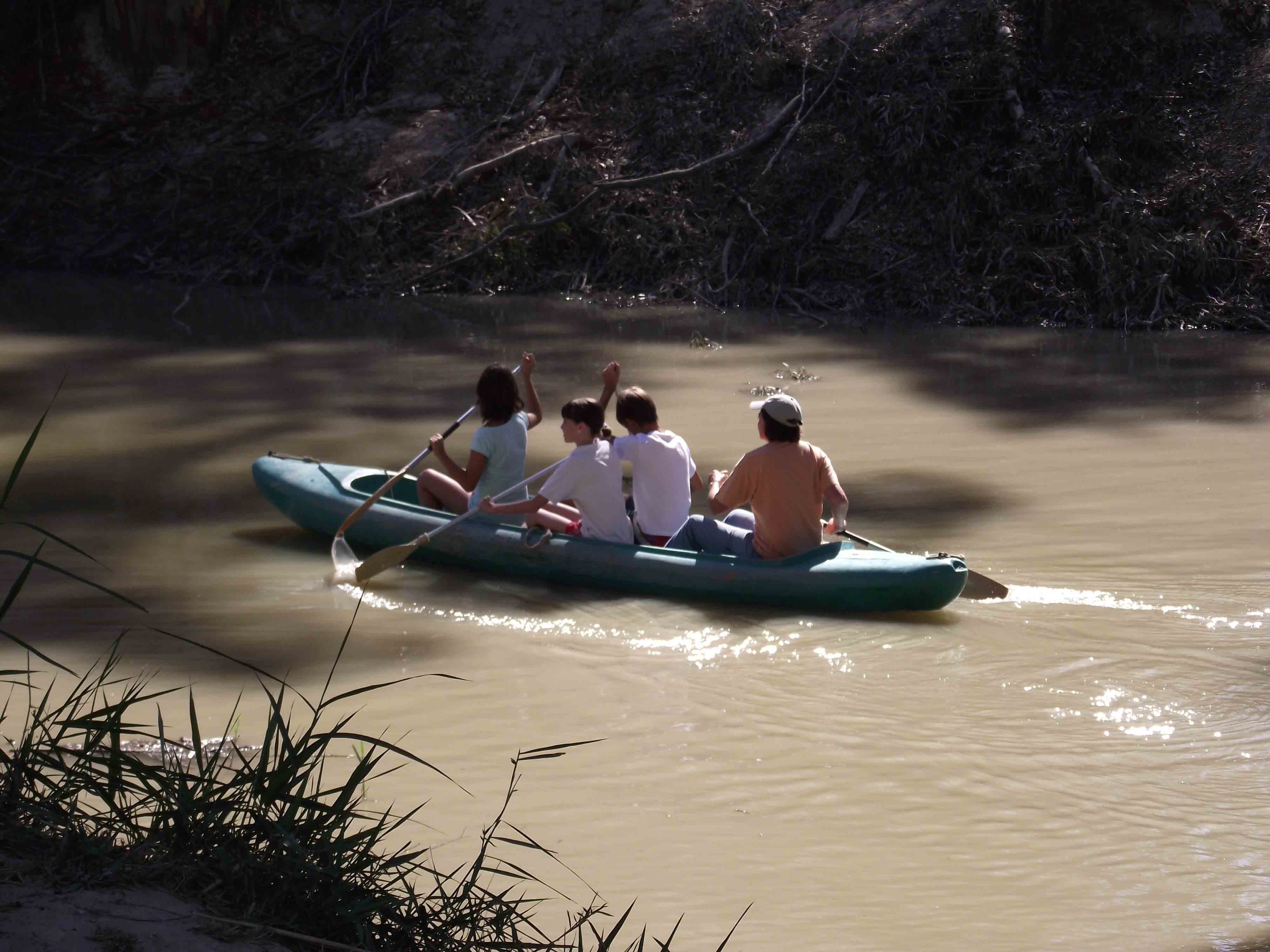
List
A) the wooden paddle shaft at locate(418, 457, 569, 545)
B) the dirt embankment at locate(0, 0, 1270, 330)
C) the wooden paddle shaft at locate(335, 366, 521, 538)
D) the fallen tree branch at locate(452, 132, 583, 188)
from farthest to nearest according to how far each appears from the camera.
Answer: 1. the fallen tree branch at locate(452, 132, 583, 188)
2. the dirt embankment at locate(0, 0, 1270, 330)
3. the wooden paddle shaft at locate(335, 366, 521, 538)
4. the wooden paddle shaft at locate(418, 457, 569, 545)

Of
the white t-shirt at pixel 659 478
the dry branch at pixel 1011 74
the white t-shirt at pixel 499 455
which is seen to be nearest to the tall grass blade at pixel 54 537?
the white t-shirt at pixel 499 455

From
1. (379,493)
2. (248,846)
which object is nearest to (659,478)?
(379,493)

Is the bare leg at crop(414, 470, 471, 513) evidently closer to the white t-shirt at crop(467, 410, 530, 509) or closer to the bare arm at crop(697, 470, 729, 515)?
the white t-shirt at crop(467, 410, 530, 509)

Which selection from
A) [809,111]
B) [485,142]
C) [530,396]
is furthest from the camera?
[485,142]

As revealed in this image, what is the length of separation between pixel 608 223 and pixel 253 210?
181 inches

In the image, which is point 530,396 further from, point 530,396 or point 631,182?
point 631,182

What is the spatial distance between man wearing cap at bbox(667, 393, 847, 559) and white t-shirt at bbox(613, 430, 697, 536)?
6.9 inches

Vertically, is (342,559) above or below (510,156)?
below

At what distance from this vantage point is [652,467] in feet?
22.1

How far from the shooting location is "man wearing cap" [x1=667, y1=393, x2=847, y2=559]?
6.23m

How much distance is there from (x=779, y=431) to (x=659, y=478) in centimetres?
80

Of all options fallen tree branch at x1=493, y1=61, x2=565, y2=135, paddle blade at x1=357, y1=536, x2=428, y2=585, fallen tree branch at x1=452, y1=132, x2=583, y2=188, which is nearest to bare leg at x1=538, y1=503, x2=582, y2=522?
paddle blade at x1=357, y1=536, x2=428, y2=585

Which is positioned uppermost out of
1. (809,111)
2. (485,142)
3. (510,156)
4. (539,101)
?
(539,101)

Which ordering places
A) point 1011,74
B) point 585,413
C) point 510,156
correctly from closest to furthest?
1. point 585,413
2. point 1011,74
3. point 510,156
